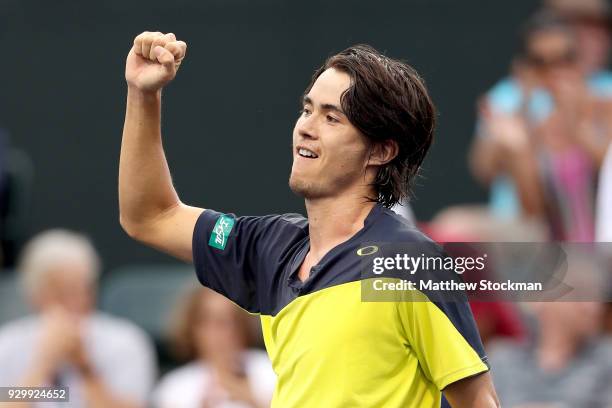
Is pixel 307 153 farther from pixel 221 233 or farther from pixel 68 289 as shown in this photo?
pixel 68 289

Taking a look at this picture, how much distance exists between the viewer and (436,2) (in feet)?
24.4

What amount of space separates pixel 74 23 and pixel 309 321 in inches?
198

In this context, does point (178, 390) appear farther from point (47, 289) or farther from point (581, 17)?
point (581, 17)

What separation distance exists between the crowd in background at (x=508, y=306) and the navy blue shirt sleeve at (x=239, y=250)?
211 centimetres

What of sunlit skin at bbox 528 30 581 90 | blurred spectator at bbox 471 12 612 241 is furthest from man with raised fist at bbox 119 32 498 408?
sunlit skin at bbox 528 30 581 90

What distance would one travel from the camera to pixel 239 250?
3377 mm

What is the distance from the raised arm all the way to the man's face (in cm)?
41

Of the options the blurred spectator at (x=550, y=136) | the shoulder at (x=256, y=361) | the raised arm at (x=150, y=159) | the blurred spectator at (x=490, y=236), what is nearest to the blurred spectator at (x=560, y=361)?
the blurred spectator at (x=490, y=236)

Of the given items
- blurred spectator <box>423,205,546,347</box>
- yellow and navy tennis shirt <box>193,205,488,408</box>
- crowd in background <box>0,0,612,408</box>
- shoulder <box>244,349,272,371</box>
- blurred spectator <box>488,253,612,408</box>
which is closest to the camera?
yellow and navy tennis shirt <box>193,205,488,408</box>

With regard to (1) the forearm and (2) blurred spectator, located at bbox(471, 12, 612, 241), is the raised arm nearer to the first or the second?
(1) the forearm

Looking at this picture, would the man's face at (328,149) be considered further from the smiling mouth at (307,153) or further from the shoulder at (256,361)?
the shoulder at (256,361)

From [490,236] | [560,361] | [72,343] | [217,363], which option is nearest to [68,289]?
[72,343]

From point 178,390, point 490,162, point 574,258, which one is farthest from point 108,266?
point 574,258

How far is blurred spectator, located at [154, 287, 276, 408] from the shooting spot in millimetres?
5617
